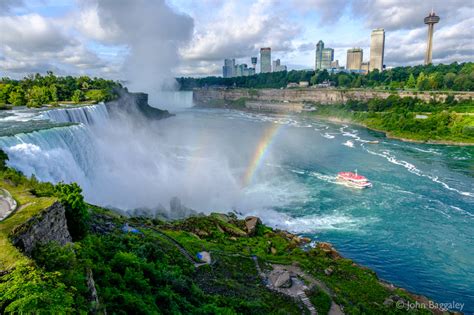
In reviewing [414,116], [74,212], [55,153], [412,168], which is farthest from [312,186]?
[414,116]

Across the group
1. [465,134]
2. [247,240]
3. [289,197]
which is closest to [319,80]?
[465,134]

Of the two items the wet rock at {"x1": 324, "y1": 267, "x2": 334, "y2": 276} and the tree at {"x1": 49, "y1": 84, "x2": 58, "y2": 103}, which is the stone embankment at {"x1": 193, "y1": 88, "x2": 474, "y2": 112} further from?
the wet rock at {"x1": 324, "y1": 267, "x2": 334, "y2": 276}

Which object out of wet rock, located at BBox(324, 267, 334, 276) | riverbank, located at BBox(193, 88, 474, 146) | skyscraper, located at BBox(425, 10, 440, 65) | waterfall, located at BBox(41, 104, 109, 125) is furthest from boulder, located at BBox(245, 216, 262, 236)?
skyscraper, located at BBox(425, 10, 440, 65)

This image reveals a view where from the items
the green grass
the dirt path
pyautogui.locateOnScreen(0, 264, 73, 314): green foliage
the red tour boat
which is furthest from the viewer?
the red tour boat

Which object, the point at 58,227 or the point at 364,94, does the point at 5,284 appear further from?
the point at 364,94

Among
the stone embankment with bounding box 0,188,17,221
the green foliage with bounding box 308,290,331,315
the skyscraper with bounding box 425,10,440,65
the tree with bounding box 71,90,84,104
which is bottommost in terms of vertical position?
the green foliage with bounding box 308,290,331,315

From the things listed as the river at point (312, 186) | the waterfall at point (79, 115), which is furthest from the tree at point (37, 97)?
the river at point (312, 186)
